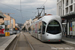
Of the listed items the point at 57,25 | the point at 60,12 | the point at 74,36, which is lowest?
the point at 74,36

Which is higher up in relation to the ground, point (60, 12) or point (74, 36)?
point (60, 12)

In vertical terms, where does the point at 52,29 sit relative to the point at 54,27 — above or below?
below

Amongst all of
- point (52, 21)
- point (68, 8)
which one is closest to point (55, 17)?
point (52, 21)

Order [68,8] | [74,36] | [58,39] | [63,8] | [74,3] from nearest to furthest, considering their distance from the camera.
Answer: [58,39], [74,36], [74,3], [68,8], [63,8]

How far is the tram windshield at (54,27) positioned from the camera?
1762 centimetres

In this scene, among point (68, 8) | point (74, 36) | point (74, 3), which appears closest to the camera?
point (74, 36)

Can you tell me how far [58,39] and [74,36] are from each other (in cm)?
831

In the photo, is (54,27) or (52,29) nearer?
(52,29)

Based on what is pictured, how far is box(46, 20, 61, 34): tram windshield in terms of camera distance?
17.6 m

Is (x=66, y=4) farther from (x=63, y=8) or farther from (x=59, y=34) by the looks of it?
(x=59, y=34)

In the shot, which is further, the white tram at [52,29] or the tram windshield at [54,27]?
the tram windshield at [54,27]

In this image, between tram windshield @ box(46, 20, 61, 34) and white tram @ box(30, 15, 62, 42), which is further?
tram windshield @ box(46, 20, 61, 34)

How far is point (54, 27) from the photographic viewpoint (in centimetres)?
1781

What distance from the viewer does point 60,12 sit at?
46281 millimetres
